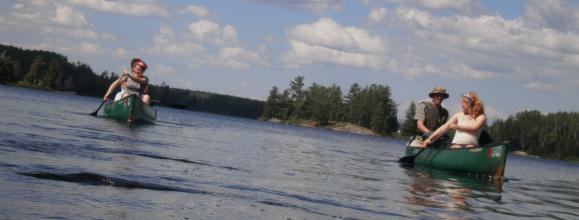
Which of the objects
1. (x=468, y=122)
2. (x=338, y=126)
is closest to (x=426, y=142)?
(x=468, y=122)

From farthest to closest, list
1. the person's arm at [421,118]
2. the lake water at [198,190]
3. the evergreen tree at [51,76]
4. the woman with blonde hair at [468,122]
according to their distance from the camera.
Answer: the evergreen tree at [51,76] → the person's arm at [421,118] → the woman with blonde hair at [468,122] → the lake water at [198,190]

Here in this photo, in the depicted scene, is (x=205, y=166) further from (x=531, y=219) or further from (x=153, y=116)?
(x=153, y=116)

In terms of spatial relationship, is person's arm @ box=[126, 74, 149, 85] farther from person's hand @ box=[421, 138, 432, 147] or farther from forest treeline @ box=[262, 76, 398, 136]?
forest treeline @ box=[262, 76, 398, 136]

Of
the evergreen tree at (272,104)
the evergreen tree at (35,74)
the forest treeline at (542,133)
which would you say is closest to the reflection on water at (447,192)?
the evergreen tree at (35,74)

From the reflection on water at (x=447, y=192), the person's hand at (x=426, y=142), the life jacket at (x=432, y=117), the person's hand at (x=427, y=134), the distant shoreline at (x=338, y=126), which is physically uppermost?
the distant shoreline at (x=338, y=126)

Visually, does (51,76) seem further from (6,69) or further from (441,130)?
(441,130)

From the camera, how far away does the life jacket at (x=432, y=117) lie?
17938mm

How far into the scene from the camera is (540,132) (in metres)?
168

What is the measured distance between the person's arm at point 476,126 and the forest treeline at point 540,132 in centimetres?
14201

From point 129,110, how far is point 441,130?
1217cm

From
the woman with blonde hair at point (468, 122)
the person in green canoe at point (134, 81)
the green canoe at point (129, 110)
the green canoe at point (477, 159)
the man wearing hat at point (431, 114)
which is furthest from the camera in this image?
the green canoe at point (129, 110)

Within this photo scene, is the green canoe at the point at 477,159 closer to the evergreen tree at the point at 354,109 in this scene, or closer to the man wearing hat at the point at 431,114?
the man wearing hat at the point at 431,114

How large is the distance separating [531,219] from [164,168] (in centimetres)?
522

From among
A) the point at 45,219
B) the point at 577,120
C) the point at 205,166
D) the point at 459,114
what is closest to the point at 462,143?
the point at 459,114
